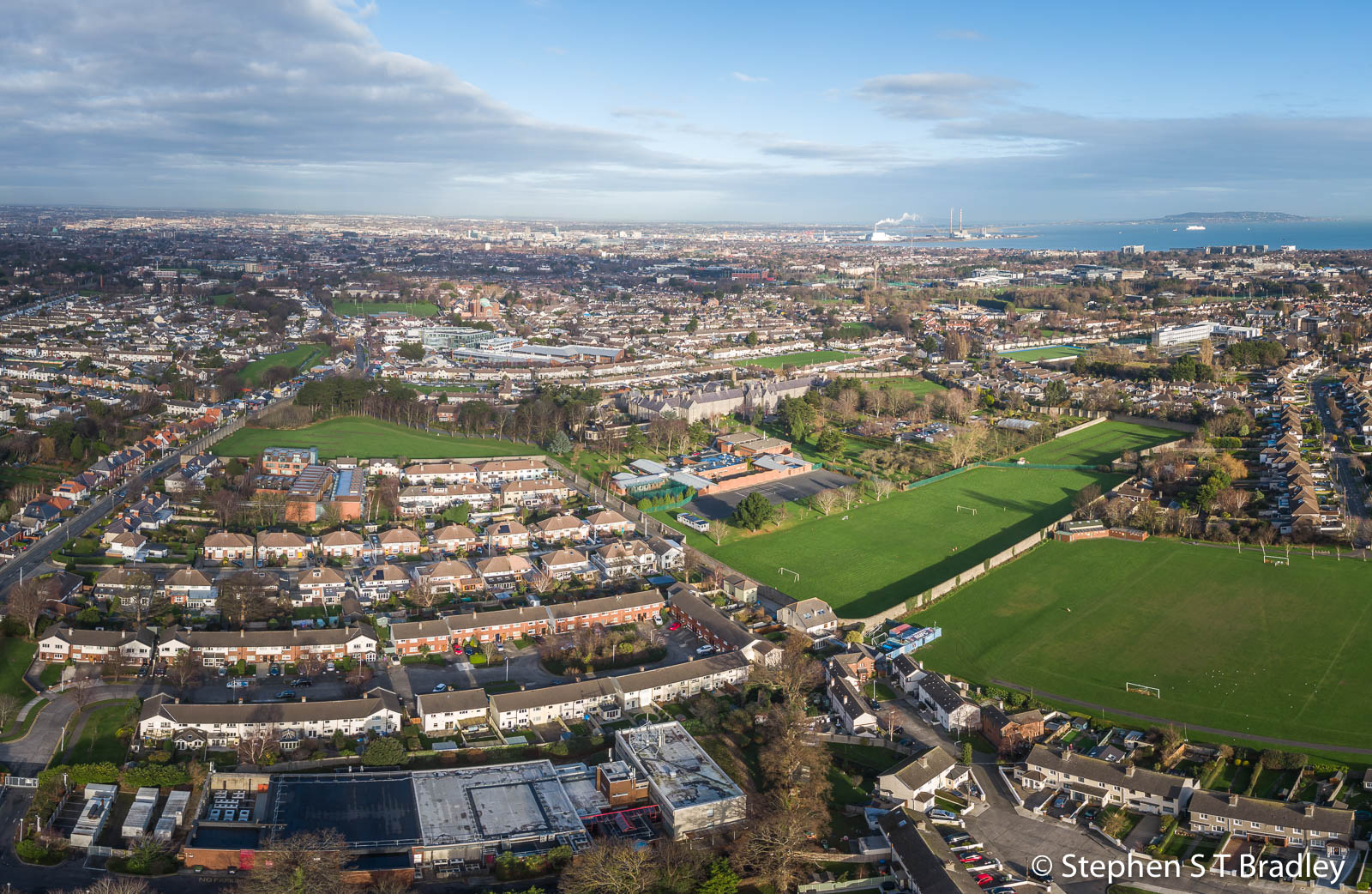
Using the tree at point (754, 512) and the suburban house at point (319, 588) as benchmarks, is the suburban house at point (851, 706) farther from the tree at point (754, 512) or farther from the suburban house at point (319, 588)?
the suburban house at point (319, 588)

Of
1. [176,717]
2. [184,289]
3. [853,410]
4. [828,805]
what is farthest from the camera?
[184,289]

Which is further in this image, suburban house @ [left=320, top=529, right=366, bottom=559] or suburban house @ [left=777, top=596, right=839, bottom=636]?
suburban house @ [left=320, top=529, right=366, bottom=559]

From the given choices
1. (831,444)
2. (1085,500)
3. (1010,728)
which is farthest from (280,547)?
(1085,500)

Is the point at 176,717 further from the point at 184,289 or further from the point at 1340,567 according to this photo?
the point at 184,289

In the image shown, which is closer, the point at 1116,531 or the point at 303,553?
the point at 303,553

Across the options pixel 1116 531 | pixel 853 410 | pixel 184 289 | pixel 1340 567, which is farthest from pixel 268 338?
pixel 1340 567

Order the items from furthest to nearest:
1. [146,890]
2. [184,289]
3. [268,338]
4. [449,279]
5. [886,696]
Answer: [449,279] < [184,289] < [268,338] < [886,696] < [146,890]

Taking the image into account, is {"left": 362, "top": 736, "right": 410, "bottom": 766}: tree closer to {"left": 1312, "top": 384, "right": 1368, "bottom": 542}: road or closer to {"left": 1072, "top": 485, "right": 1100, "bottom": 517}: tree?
{"left": 1072, "top": 485, "right": 1100, "bottom": 517}: tree

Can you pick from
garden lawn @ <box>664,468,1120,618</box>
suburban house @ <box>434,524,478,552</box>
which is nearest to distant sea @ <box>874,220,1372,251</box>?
garden lawn @ <box>664,468,1120,618</box>
